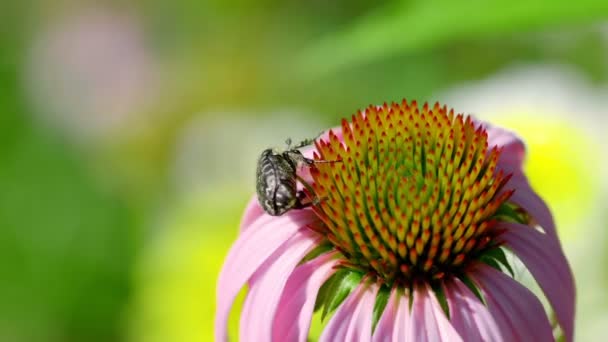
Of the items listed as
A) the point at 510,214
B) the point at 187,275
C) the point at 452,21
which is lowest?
the point at 187,275

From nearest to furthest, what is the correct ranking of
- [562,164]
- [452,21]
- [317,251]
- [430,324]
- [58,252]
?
[430,324], [317,251], [452,21], [562,164], [58,252]

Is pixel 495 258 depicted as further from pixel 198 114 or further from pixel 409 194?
pixel 198 114

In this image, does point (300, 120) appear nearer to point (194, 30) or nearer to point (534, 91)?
→ point (534, 91)

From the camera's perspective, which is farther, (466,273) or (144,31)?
(144,31)

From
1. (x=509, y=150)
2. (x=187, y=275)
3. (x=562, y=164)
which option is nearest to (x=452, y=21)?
(x=509, y=150)

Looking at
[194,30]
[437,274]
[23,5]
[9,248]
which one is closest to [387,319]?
[437,274]
